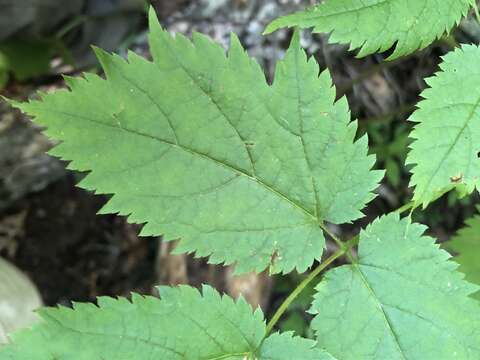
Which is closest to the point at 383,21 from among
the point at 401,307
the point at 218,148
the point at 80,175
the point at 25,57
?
the point at 218,148

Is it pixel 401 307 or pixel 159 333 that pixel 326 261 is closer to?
pixel 401 307

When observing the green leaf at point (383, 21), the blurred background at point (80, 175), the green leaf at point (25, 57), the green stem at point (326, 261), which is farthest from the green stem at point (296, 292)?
the green leaf at point (25, 57)

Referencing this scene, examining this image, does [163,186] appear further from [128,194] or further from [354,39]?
[354,39]

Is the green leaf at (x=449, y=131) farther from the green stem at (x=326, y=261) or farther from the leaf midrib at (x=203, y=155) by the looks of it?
the leaf midrib at (x=203, y=155)

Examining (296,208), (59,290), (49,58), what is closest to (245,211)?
(296,208)

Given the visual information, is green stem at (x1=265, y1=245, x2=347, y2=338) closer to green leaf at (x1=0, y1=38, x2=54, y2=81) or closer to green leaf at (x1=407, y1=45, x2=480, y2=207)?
green leaf at (x1=407, y1=45, x2=480, y2=207)

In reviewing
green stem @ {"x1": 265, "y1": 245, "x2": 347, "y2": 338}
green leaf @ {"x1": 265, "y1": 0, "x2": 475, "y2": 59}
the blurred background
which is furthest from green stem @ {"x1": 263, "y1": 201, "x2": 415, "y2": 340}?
the blurred background

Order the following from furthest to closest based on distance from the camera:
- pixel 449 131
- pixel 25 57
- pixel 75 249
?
pixel 75 249, pixel 25 57, pixel 449 131
